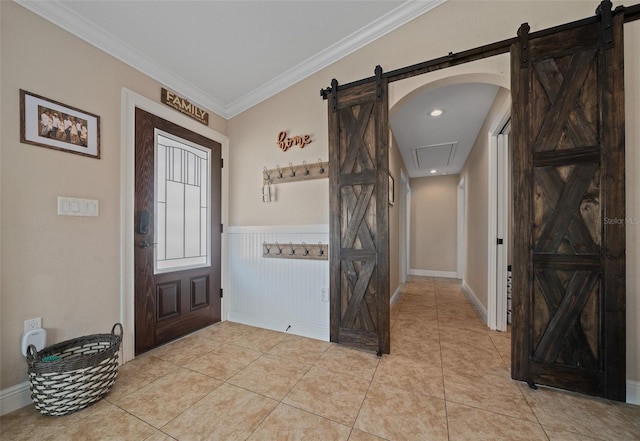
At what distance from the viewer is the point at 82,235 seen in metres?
1.78

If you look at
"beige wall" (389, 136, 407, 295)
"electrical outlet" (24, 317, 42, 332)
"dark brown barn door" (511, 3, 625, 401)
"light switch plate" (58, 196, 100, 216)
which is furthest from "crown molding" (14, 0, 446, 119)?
"electrical outlet" (24, 317, 42, 332)

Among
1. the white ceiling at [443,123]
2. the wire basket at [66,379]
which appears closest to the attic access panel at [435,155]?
the white ceiling at [443,123]

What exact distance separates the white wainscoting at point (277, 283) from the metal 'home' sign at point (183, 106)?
130cm

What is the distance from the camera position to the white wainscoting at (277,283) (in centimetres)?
243

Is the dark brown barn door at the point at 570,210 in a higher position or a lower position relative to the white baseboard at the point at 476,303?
higher

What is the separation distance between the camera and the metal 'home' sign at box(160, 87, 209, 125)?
234cm

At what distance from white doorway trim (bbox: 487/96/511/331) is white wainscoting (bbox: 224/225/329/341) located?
184 cm

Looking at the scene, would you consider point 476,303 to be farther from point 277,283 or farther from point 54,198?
point 54,198

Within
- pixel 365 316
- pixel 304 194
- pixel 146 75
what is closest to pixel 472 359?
pixel 365 316

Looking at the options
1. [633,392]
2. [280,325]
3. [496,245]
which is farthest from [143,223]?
[633,392]

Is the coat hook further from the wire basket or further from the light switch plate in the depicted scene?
the wire basket

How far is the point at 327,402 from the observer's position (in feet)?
4.87

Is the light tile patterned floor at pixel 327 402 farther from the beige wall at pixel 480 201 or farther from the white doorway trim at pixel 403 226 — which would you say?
the white doorway trim at pixel 403 226

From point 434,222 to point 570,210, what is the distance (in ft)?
15.2
